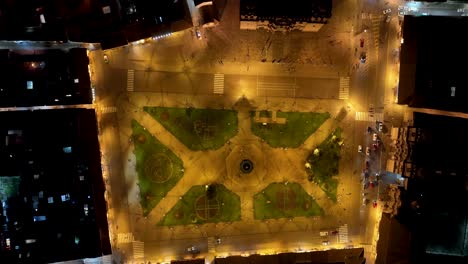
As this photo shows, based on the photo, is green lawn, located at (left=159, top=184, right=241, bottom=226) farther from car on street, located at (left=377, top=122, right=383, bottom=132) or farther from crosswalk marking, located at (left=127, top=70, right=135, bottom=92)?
car on street, located at (left=377, top=122, right=383, bottom=132)

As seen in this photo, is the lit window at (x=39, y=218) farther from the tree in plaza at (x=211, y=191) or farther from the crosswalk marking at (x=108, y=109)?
the tree in plaza at (x=211, y=191)

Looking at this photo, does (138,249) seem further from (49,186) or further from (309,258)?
(309,258)

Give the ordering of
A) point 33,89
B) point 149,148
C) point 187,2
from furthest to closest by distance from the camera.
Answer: point 149,148 → point 187,2 → point 33,89

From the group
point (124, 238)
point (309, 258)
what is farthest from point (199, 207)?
point (309, 258)

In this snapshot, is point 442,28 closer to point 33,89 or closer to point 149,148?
point 149,148

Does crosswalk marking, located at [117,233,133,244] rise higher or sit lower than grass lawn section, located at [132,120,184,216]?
lower

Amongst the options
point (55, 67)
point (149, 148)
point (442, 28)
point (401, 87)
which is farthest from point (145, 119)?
point (442, 28)

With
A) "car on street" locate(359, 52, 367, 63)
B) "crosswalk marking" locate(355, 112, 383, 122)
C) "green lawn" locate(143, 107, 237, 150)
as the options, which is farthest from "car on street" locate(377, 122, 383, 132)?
"green lawn" locate(143, 107, 237, 150)
